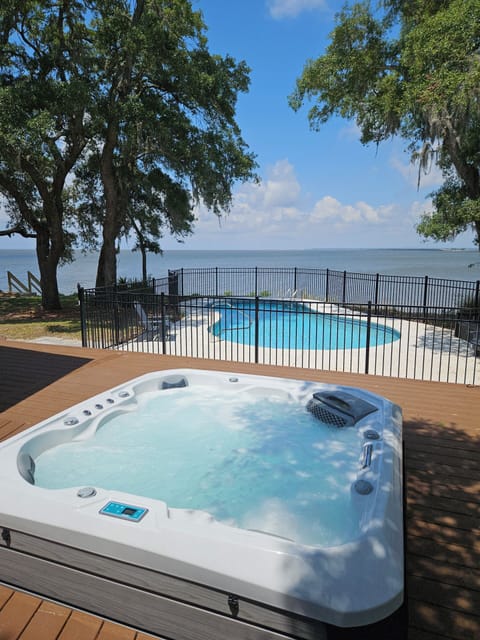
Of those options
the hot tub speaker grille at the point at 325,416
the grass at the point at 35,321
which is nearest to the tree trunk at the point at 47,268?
the grass at the point at 35,321

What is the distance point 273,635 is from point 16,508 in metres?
1.44

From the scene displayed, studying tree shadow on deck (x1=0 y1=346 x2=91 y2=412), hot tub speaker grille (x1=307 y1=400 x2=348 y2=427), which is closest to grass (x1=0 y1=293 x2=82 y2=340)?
tree shadow on deck (x1=0 y1=346 x2=91 y2=412)

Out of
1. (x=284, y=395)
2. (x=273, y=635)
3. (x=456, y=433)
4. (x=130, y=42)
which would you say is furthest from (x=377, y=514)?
(x=130, y=42)

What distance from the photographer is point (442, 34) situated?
7.55 metres

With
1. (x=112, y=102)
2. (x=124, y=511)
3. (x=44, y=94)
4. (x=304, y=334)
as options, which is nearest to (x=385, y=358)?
(x=304, y=334)

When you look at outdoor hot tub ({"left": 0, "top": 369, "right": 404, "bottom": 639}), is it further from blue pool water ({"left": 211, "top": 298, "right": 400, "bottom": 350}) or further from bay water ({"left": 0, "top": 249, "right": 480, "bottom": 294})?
bay water ({"left": 0, "top": 249, "right": 480, "bottom": 294})

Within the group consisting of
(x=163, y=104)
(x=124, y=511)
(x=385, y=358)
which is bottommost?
(x=385, y=358)

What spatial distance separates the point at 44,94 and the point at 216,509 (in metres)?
11.0

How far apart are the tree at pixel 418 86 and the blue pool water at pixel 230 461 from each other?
7.28m

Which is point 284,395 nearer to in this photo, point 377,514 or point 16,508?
point 377,514

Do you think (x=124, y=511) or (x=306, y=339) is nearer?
(x=124, y=511)

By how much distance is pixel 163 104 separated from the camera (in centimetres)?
1139

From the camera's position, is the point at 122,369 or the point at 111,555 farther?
the point at 122,369

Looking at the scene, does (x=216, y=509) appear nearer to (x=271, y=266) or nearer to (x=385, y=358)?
(x=385, y=358)
